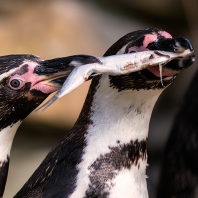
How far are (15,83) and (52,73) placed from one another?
84 mm

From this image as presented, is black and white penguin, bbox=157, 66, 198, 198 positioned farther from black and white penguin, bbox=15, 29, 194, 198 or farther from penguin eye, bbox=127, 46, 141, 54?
penguin eye, bbox=127, 46, 141, 54

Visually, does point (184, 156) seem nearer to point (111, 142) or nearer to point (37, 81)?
point (111, 142)

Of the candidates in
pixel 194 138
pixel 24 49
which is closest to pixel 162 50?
pixel 194 138

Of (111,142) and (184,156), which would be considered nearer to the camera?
(111,142)

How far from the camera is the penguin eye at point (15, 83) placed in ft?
3.50

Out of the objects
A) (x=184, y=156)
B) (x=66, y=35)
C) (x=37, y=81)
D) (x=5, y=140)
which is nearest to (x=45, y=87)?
(x=37, y=81)

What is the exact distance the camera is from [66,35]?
6.70 ft

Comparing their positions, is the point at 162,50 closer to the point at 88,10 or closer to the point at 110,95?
the point at 110,95

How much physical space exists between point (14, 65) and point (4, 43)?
942 mm

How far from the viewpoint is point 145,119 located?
3.56 ft

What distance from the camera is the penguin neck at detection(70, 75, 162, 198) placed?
3.43ft

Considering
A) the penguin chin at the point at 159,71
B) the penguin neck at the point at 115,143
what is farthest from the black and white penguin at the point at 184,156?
the penguin chin at the point at 159,71

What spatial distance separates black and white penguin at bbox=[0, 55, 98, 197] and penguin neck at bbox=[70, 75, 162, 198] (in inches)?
4.1

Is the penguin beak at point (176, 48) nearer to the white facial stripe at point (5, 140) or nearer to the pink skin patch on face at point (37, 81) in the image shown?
the pink skin patch on face at point (37, 81)
